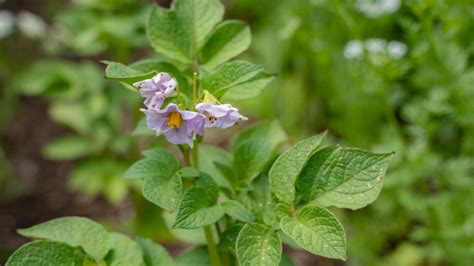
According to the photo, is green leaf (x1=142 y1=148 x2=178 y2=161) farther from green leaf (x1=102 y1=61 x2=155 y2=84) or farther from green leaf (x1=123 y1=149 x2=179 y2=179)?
green leaf (x1=102 y1=61 x2=155 y2=84)

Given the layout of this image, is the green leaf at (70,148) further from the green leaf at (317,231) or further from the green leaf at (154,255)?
the green leaf at (317,231)

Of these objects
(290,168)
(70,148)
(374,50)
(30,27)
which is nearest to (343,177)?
(290,168)

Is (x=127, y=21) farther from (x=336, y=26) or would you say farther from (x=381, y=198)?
(x=381, y=198)

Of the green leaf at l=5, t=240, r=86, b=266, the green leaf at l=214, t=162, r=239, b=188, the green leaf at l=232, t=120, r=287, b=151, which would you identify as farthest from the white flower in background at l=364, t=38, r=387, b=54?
the green leaf at l=5, t=240, r=86, b=266

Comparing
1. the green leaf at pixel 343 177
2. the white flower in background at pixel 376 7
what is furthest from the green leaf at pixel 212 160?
the white flower in background at pixel 376 7

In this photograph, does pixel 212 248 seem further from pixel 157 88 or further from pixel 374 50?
pixel 374 50

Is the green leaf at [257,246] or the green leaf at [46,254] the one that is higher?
the green leaf at [257,246]
